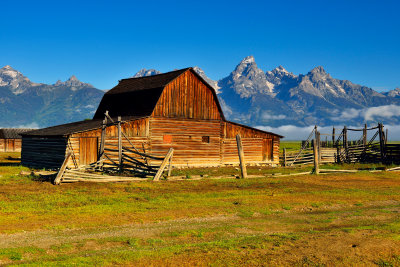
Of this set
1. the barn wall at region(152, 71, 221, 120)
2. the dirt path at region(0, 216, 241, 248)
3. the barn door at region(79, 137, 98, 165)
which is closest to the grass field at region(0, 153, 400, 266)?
the dirt path at region(0, 216, 241, 248)

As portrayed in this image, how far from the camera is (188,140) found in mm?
40781

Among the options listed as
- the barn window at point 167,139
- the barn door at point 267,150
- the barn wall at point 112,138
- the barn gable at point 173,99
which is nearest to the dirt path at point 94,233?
the barn wall at point 112,138

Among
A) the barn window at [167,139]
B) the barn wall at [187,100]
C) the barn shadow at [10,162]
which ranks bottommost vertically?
the barn shadow at [10,162]

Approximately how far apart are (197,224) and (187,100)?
90.4 ft

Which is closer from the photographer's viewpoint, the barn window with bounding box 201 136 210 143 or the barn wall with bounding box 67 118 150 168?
the barn wall with bounding box 67 118 150 168

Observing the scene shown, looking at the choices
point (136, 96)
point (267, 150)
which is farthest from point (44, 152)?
point (267, 150)

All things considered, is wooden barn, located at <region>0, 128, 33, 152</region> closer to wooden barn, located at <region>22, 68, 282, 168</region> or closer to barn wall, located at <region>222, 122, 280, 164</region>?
wooden barn, located at <region>22, 68, 282, 168</region>

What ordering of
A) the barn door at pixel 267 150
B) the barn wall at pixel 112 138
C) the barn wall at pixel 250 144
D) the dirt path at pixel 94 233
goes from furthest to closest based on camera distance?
the barn door at pixel 267 150 → the barn wall at pixel 250 144 → the barn wall at pixel 112 138 → the dirt path at pixel 94 233

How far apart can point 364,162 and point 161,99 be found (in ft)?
70.9

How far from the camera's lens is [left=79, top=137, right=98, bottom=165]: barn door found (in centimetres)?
3350

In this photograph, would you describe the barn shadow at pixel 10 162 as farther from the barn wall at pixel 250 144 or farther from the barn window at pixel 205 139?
the barn wall at pixel 250 144

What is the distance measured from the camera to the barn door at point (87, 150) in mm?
33500

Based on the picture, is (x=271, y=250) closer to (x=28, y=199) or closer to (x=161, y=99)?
(x=28, y=199)

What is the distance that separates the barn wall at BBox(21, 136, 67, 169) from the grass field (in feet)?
32.3
